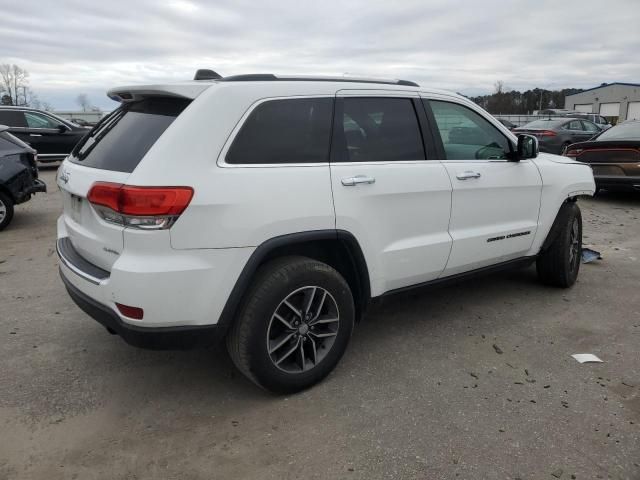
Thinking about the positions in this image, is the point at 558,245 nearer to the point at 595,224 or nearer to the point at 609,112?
the point at 595,224

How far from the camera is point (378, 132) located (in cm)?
354

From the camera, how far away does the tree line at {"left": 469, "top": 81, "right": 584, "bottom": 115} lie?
6969 cm

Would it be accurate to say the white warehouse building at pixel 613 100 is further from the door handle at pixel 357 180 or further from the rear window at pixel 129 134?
the rear window at pixel 129 134

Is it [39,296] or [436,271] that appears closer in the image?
[436,271]

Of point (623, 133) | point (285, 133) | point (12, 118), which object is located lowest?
point (623, 133)

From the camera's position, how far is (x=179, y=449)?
2.73 m

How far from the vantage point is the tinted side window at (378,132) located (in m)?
3.34

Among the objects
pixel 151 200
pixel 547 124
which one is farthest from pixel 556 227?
pixel 547 124

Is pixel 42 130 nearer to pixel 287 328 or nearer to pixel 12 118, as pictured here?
pixel 12 118

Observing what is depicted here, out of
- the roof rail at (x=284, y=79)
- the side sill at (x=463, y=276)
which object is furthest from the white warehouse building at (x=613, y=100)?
the roof rail at (x=284, y=79)

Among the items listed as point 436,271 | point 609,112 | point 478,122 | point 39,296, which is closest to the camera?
point 436,271

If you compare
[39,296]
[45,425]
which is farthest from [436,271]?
[39,296]

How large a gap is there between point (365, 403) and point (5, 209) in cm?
670

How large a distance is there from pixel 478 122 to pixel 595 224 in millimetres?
5200
